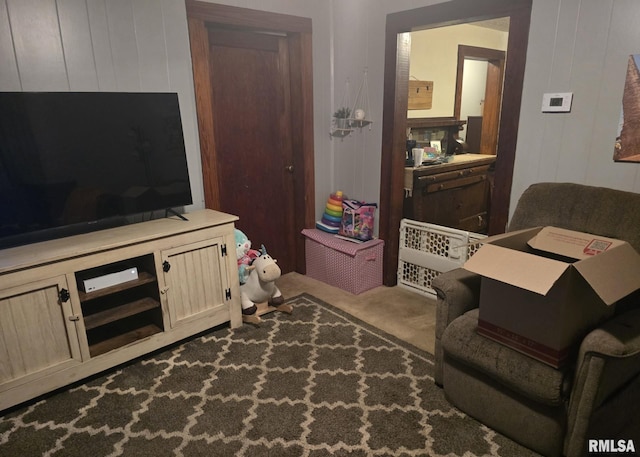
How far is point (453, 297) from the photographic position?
2080 mm

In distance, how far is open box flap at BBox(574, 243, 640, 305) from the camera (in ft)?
5.00

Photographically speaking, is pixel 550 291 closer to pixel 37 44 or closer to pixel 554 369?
pixel 554 369

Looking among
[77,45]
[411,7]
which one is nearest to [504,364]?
[411,7]

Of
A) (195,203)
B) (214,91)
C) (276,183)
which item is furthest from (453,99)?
(195,203)

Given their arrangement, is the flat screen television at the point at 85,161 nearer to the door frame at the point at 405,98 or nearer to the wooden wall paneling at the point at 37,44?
the wooden wall paneling at the point at 37,44

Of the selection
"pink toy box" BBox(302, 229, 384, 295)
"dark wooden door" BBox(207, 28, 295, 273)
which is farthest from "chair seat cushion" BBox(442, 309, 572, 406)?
"dark wooden door" BBox(207, 28, 295, 273)

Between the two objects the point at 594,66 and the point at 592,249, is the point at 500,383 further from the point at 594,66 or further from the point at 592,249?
the point at 594,66

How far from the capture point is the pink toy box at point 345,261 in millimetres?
3344

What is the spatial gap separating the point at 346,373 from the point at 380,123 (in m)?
1.86

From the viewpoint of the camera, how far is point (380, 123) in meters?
3.31

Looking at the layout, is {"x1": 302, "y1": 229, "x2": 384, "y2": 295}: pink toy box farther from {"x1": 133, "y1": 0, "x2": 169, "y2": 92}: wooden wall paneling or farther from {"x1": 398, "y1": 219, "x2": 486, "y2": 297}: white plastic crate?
{"x1": 133, "y1": 0, "x2": 169, "y2": 92}: wooden wall paneling

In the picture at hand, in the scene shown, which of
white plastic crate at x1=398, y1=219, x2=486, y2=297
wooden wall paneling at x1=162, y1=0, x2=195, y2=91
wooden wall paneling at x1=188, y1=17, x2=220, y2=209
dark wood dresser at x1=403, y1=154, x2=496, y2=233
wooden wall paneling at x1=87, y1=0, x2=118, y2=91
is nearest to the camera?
wooden wall paneling at x1=87, y1=0, x2=118, y2=91

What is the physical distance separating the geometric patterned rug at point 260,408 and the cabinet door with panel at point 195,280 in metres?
0.21
